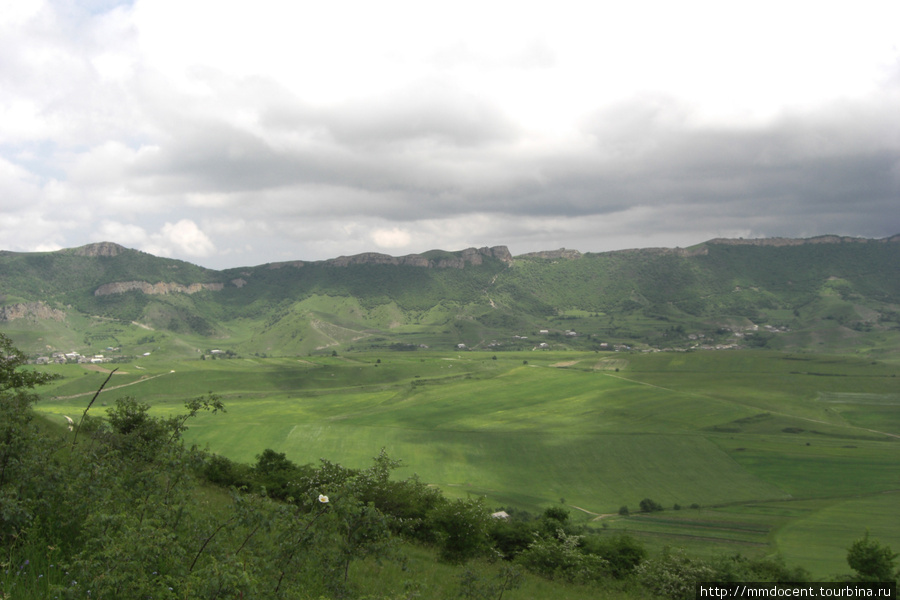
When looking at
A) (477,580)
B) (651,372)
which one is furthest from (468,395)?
(477,580)

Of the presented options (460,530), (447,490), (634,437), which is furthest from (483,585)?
(634,437)

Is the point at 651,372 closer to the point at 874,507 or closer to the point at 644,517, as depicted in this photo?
the point at 874,507

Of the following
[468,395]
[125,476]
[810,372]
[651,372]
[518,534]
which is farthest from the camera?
[651,372]

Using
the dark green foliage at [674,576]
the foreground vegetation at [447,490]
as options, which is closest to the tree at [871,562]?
the foreground vegetation at [447,490]

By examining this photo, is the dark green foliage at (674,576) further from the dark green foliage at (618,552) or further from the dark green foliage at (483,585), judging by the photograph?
the dark green foliage at (483,585)

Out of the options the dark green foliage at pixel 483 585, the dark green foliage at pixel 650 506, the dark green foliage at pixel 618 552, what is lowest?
the dark green foliage at pixel 650 506

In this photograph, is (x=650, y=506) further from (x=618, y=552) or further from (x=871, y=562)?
(x=618, y=552)

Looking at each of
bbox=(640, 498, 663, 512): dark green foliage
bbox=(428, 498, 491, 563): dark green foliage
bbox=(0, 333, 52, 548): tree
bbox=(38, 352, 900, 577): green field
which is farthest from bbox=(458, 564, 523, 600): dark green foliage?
bbox=(640, 498, 663, 512): dark green foliage

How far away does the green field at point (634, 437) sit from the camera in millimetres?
79500

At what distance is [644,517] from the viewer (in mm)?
79125

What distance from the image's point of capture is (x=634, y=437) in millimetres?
117312

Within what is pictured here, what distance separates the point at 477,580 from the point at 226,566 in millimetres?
7383

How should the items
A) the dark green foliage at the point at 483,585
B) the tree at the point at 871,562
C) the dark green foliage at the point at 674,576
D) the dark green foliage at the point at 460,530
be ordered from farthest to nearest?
the tree at the point at 871,562 → the dark green foliage at the point at 674,576 → the dark green foliage at the point at 460,530 → the dark green foliage at the point at 483,585

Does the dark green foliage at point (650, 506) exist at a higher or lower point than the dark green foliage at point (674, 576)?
lower
